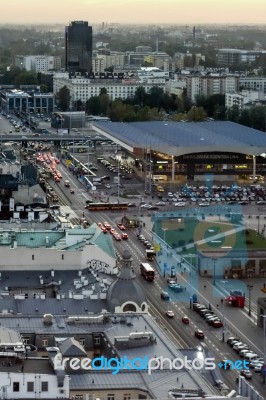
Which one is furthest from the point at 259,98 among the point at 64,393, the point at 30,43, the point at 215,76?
the point at 30,43

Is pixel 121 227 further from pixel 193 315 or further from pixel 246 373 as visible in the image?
pixel 246 373

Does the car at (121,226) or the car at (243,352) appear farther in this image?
the car at (121,226)

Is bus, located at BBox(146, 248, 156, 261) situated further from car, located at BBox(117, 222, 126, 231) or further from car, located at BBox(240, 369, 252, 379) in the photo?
car, located at BBox(240, 369, 252, 379)

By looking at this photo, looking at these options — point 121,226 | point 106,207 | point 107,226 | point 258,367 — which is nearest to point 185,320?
point 258,367

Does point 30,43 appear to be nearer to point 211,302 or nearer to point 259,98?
point 259,98

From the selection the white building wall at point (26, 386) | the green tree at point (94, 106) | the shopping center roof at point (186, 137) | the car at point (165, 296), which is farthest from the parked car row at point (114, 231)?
the green tree at point (94, 106)

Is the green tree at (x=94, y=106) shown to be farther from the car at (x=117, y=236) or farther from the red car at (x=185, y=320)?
the red car at (x=185, y=320)
